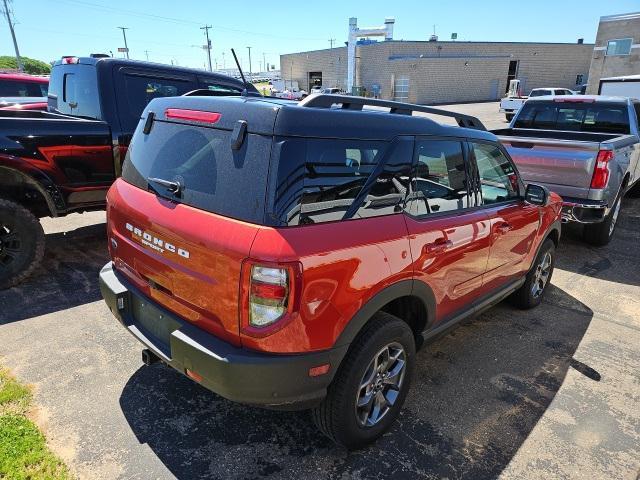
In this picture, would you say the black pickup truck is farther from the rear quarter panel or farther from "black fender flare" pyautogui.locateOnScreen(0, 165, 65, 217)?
the rear quarter panel

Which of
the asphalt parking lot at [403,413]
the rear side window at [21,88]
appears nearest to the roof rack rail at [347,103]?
the asphalt parking lot at [403,413]

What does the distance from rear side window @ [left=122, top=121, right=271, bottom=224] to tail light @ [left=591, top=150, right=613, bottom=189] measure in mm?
4809

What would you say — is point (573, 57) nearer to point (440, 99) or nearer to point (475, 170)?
point (440, 99)

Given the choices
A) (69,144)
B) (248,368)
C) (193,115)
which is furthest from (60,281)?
(248,368)

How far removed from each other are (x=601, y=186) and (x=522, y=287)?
204 centimetres

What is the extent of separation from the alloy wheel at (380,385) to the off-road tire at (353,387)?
56 millimetres

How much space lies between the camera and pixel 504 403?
3.05 metres

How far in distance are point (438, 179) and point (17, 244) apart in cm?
→ 404

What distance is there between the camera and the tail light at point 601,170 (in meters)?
5.23

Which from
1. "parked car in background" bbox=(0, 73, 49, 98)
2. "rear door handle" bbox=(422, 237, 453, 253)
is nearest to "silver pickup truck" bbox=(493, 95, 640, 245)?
"rear door handle" bbox=(422, 237, 453, 253)

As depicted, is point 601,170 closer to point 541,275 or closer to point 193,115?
point 541,275

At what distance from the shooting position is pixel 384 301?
2.36 meters

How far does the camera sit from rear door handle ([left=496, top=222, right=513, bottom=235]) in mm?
3383

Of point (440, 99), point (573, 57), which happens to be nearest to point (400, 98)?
point (440, 99)
